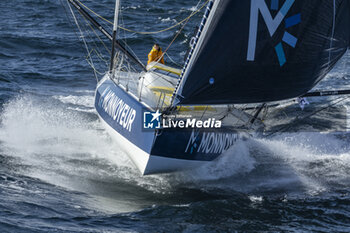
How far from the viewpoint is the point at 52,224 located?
604cm

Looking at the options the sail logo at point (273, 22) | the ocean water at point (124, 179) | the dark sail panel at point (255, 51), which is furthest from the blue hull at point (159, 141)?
the sail logo at point (273, 22)

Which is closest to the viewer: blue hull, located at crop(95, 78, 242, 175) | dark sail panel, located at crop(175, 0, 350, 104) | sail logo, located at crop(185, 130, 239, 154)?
dark sail panel, located at crop(175, 0, 350, 104)

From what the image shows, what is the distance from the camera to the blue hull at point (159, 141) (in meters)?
7.50

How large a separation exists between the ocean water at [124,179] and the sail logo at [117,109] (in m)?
0.74

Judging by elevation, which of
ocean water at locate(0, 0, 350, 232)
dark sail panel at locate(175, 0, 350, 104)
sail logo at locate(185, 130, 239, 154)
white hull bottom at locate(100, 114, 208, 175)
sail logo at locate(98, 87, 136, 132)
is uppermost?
dark sail panel at locate(175, 0, 350, 104)

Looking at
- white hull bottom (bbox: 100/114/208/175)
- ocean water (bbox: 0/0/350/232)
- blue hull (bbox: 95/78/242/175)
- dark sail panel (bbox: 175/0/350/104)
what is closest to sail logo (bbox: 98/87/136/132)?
blue hull (bbox: 95/78/242/175)

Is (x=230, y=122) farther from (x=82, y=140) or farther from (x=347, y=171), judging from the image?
(x=82, y=140)

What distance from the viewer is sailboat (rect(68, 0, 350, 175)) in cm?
693

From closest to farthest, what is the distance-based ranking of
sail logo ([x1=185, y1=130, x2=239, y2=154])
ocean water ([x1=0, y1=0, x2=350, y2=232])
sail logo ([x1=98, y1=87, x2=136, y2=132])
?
1. ocean water ([x1=0, y1=0, x2=350, y2=232])
2. sail logo ([x1=185, y1=130, x2=239, y2=154])
3. sail logo ([x1=98, y1=87, x2=136, y2=132])

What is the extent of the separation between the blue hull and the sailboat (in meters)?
0.01

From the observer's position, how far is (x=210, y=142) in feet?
26.1

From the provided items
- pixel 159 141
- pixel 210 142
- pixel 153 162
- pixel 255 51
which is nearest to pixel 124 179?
pixel 153 162

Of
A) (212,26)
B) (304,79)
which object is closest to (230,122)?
(304,79)

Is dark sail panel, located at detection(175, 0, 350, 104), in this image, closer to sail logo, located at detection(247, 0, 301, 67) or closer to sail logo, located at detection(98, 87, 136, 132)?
sail logo, located at detection(247, 0, 301, 67)
